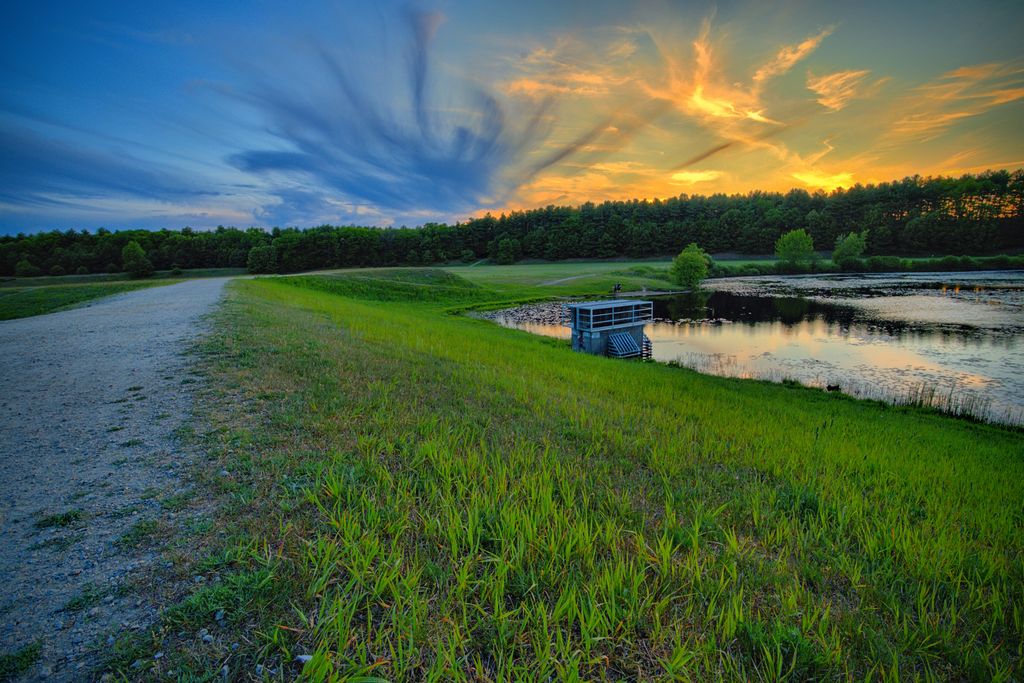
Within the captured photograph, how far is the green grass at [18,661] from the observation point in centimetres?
260

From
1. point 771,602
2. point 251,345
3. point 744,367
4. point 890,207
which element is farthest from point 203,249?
point 890,207

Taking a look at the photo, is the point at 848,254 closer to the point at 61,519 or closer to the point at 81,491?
the point at 81,491

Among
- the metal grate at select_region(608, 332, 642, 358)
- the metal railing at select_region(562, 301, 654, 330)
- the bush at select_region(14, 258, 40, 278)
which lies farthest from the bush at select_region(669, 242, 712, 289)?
the bush at select_region(14, 258, 40, 278)

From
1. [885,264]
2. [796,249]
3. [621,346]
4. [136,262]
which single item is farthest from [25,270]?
[885,264]

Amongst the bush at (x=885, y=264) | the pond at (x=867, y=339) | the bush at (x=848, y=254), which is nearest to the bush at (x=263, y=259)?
the pond at (x=867, y=339)

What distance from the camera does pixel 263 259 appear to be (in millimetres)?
105125

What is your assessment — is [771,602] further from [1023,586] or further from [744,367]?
[744,367]

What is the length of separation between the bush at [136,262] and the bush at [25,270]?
14.8 m

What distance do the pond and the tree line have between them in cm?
8213

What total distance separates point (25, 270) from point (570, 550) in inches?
5112

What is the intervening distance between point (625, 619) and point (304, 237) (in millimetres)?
131473

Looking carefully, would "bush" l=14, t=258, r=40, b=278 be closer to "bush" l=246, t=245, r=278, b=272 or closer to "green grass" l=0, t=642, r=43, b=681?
"bush" l=246, t=245, r=278, b=272

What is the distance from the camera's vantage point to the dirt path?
3.02 m

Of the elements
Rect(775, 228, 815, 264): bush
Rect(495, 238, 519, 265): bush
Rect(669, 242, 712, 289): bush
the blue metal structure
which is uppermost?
Rect(495, 238, 519, 265): bush
